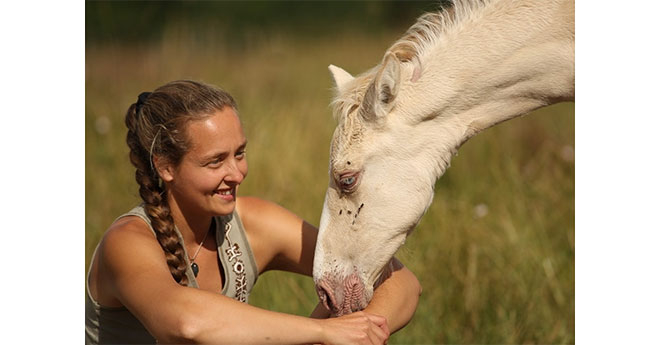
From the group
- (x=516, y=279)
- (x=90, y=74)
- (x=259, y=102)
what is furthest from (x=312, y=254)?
(x=90, y=74)

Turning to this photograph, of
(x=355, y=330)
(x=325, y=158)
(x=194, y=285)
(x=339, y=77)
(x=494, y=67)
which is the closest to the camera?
(x=355, y=330)

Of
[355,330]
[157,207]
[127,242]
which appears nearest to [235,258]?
[157,207]

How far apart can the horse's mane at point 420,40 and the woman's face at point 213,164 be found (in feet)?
1.35

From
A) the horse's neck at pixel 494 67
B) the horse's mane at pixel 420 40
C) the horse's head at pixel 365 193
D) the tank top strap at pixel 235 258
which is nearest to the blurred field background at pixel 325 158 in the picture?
the horse's mane at pixel 420 40

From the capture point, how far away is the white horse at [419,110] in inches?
94.7

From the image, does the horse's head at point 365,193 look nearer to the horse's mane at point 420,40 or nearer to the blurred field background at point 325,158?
the horse's mane at point 420,40

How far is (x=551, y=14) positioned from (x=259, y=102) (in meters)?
4.38

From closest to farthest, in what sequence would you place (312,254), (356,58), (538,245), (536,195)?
(312,254) → (538,245) → (536,195) → (356,58)

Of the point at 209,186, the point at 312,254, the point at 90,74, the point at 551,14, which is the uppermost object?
the point at 90,74

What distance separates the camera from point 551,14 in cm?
237

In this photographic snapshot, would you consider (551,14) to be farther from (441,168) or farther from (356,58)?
(356,58)

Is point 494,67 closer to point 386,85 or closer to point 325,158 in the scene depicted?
point 386,85

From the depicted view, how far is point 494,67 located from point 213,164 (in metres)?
1.04

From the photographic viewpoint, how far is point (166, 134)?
2.30m
